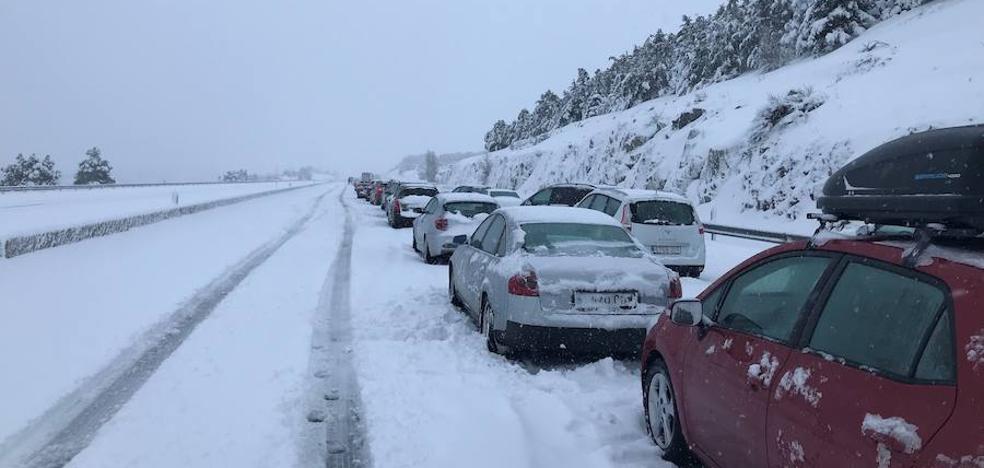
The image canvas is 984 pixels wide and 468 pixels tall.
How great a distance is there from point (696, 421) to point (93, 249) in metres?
14.7

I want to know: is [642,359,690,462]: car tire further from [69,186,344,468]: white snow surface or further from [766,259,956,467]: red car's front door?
[69,186,344,468]: white snow surface

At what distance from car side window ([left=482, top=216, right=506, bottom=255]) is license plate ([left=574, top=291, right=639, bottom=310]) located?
5.22 feet

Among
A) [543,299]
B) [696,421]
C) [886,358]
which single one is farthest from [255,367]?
[886,358]

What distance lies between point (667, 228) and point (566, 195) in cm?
620

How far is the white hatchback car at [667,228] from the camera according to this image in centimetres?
1257

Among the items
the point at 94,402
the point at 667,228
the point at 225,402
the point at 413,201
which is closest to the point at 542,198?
the point at 413,201

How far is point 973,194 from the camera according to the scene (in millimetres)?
2510

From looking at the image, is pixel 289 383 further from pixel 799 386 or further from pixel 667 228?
pixel 667 228

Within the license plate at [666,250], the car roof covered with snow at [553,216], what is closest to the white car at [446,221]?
the license plate at [666,250]

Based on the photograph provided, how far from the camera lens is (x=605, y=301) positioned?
6.44m

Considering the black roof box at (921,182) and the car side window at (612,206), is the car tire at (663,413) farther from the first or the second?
the car side window at (612,206)

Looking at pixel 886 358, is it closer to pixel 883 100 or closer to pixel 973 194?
pixel 973 194

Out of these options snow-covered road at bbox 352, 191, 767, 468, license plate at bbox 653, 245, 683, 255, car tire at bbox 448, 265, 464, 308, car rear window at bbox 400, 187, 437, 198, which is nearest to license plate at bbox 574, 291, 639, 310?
snow-covered road at bbox 352, 191, 767, 468

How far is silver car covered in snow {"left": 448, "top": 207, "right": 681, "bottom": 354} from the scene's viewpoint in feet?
20.9
